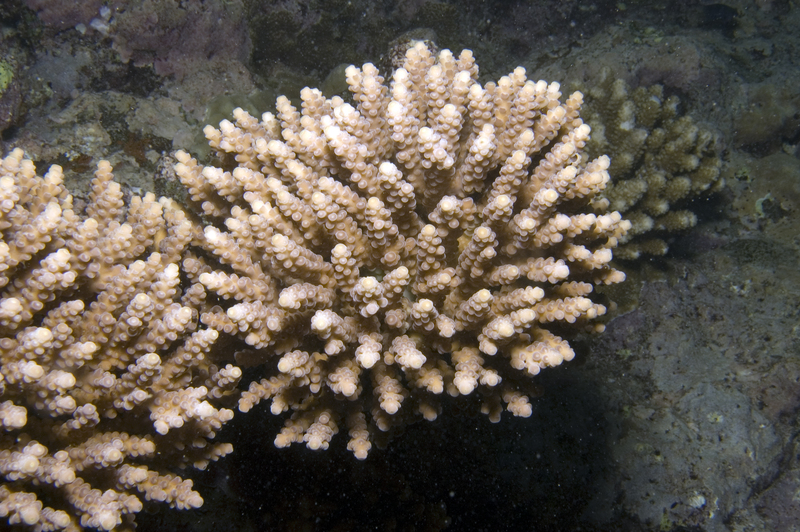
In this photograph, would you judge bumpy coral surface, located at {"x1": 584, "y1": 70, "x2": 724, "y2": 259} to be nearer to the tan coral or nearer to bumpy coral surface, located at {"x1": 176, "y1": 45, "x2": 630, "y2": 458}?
bumpy coral surface, located at {"x1": 176, "y1": 45, "x2": 630, "y2": 458}

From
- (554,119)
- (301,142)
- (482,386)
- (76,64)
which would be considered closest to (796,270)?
(554,119)

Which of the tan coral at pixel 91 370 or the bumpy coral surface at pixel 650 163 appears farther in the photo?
the bumpy coral surface at pixel 650 163

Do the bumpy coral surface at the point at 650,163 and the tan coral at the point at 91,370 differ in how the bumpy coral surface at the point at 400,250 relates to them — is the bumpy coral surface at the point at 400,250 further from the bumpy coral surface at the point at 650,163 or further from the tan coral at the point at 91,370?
the bumpy coral surface at the point at 650,163

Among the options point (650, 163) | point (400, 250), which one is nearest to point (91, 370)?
point (400, 250)

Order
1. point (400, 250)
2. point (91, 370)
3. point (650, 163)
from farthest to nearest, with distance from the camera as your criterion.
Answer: point (650, 163), point (400, 250), point (91, 370)

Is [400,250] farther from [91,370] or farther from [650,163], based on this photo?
[650,163]

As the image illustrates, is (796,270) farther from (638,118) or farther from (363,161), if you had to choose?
(363,161)

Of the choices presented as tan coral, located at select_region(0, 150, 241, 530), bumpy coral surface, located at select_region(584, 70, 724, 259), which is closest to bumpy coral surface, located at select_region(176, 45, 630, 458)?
tan coral, located at select_region(0, 150, 241, 530)

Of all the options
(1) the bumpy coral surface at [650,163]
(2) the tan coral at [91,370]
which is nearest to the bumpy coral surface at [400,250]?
(2) the tan coral at [91,370]
